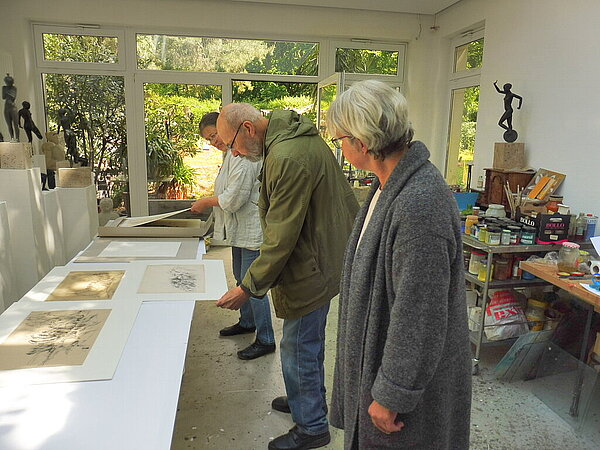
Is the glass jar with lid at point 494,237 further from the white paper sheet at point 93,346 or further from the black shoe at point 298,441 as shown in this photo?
the white paper sheet at point 93,346

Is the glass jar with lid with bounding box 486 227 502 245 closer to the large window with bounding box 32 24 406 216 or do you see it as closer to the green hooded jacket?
the green hooded jacket

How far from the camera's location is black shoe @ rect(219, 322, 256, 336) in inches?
118

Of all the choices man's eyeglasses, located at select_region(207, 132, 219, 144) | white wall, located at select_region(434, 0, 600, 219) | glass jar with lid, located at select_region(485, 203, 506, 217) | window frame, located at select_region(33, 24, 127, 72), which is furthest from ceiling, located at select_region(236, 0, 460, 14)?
man's eyeglasses, located at select_region(207, 132, 219, 144)

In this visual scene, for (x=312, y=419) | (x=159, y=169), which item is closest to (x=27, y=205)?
(x=312, y=419)

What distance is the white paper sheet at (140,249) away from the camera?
228cm

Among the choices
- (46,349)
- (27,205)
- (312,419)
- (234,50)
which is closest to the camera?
(46,349)

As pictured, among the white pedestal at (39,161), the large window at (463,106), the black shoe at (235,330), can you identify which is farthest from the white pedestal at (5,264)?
the large window at (463,106)

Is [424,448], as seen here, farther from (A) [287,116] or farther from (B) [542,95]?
(B) [542,95]

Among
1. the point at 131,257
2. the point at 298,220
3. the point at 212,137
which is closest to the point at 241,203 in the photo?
the point at 212,137

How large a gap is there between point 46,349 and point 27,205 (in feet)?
5.16

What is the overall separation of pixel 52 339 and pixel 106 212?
4.14 m

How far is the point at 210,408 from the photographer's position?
223cm

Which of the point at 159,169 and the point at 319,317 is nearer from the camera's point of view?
the point at 319,317

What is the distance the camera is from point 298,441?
6.22ft
